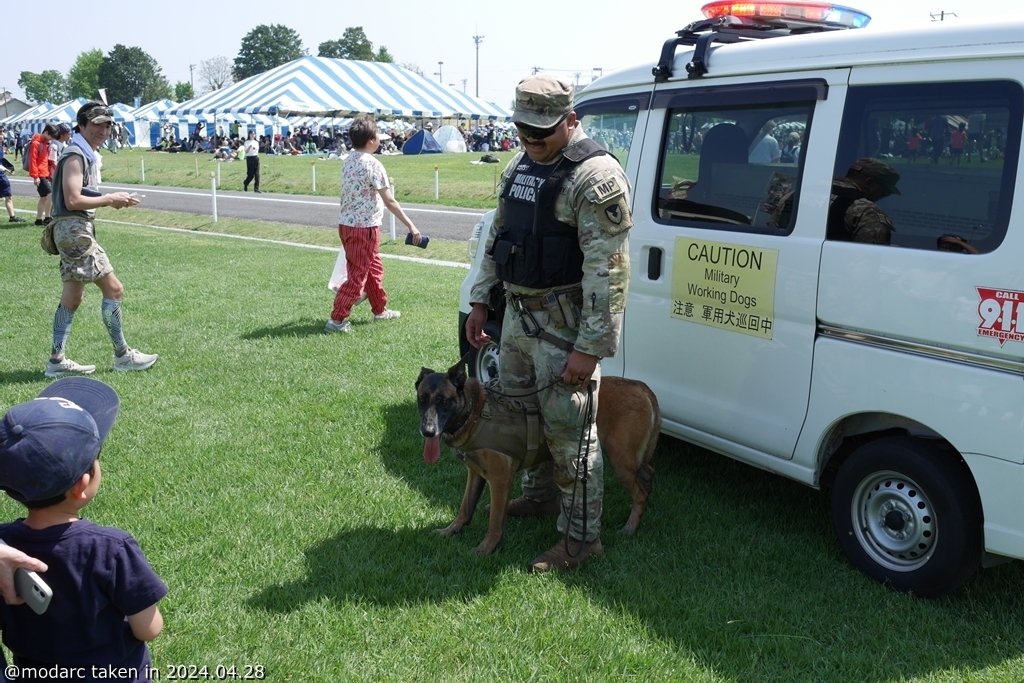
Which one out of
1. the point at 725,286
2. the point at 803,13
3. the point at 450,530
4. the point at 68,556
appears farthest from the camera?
the point at 803,13

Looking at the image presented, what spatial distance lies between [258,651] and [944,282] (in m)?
2.87

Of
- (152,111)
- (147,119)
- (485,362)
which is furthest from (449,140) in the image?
(485,362)

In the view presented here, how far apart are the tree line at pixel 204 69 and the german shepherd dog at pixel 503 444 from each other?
129127 millimetres

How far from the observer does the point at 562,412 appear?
391 cm

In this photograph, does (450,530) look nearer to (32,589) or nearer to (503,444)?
(503,444)

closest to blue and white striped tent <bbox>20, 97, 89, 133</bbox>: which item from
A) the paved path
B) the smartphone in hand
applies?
the paved path

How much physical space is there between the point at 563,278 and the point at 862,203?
49.4 inches

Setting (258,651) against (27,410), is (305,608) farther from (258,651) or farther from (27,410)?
(27,410)

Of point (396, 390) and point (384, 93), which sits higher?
point (384, 93)

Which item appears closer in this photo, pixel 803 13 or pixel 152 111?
pixel 803 13

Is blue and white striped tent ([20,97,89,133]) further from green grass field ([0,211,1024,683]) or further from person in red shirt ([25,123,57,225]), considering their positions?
green grass field ([0,211,1024,683])

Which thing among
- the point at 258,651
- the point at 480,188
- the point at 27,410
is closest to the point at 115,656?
the point at 27,410

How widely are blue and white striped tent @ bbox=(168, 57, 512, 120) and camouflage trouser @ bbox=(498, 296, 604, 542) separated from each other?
5062cm

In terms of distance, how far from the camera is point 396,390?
6504mm
